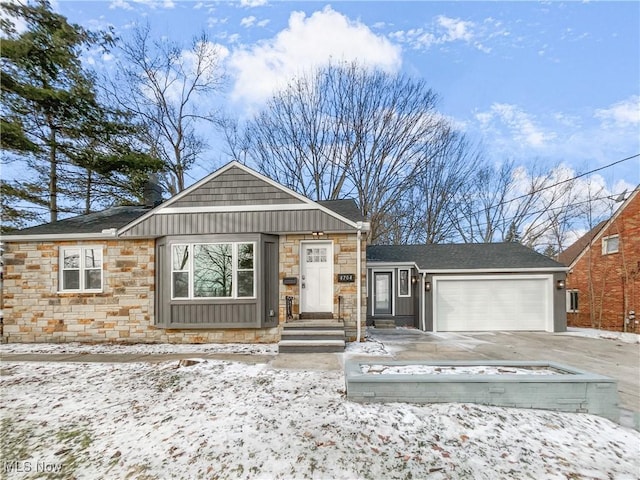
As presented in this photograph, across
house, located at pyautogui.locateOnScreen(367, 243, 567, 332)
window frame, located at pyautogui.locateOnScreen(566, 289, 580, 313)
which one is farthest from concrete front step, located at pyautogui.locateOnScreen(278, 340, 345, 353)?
window frame, located at pyautogui.locateOnScreen(566, 289, 580, 313)

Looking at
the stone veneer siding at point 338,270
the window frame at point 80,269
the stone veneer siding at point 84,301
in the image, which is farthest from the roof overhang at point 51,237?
the stone veneer siding at point 338,270

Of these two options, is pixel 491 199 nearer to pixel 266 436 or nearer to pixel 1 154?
pixel 266 436

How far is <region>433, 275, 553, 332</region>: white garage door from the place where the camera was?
10.4 metres

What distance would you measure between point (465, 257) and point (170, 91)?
17.4 metres

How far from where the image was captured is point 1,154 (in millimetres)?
10430

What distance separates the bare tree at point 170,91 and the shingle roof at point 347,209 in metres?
10.5

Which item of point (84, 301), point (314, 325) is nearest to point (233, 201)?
point (314, 325)

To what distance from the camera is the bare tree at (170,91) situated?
1539cm

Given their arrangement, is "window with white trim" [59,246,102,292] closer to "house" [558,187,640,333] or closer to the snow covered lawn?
the snow covered lawn

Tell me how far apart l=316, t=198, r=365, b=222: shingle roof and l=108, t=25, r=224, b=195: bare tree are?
10.5 metres

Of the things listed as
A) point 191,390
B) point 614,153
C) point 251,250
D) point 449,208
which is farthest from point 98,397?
point 449,208

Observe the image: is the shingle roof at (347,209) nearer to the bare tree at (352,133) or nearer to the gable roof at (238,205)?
the gable roof at (238,205)

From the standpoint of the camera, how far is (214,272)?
7289 millimetres

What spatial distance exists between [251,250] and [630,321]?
1440cm
